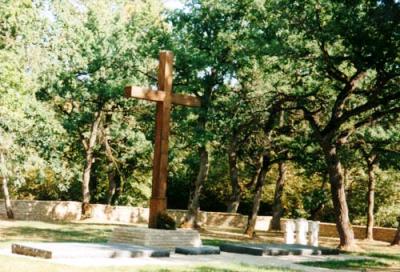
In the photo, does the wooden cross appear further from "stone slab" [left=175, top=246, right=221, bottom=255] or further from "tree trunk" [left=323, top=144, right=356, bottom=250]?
"tree trunk" [left=323, top=144, right=356, bottom=250]

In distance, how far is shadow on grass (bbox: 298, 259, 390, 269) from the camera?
46.0 feet

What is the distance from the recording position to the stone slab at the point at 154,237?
14745 mm

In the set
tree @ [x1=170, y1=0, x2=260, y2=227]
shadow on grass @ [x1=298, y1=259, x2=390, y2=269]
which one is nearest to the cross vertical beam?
shadow on grass @ [x1=298, y1=259, x2=390, y2=269]

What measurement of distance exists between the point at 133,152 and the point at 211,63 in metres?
10.2

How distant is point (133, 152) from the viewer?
34.6 metres

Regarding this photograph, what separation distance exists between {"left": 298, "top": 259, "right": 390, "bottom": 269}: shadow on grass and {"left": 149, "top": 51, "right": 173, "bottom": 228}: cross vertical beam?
4187 mm

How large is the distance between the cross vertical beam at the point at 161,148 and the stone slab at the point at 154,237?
59cm

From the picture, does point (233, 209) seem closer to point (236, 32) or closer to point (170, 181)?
point (170, 181)

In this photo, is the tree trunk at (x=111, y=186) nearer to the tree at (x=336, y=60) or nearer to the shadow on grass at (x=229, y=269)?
the tree at (x=336, y=60)

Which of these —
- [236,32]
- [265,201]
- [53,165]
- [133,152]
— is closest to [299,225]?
[236,32]

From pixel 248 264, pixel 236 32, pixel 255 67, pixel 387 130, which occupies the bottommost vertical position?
pixel 248 264

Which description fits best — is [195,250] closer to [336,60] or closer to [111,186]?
[336,60]

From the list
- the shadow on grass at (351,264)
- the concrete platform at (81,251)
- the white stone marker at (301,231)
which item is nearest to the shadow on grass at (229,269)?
the concrete platform at (81,251)

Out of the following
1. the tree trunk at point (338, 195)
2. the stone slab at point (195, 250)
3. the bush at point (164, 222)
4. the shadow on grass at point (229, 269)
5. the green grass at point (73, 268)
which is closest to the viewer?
the green grass at point (73, 268)
